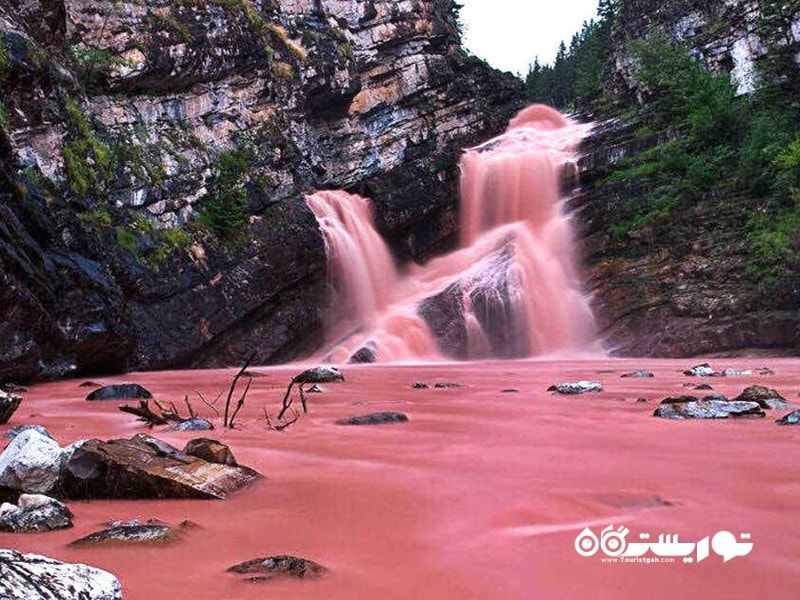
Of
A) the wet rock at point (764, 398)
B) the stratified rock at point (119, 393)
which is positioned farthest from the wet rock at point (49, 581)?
the stratified rock at point (119, 393)

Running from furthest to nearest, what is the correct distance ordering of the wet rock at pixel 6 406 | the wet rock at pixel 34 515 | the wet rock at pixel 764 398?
the wet rock at pixel 764 398 < the wet rock at pixel 6 406 < the wet rock at pixel 34 515

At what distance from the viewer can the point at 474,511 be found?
2762 mm

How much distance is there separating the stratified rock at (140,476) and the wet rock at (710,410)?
362 cm

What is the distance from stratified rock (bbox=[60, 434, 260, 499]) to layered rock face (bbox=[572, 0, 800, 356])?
19.5 metres

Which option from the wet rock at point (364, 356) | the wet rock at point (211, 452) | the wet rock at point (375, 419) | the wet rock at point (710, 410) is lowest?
the wet rock at point (364, 356)

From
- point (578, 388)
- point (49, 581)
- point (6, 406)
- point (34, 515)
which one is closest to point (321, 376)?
point (578, 388)

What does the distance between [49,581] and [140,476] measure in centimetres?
145

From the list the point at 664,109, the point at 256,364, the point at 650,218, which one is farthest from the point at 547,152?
the point at 256,364

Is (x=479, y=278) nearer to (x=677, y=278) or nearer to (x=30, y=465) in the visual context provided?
(x=677, y=278)

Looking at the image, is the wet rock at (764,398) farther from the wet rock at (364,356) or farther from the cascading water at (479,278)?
the cascading water at (479,278)

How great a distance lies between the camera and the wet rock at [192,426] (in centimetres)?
498

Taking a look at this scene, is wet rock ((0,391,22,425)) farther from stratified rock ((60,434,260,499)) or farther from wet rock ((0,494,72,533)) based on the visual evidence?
wet rock ((0,494,72,533))

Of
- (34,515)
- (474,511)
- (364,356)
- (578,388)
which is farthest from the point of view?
(364,356)

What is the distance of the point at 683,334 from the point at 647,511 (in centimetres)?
1968
